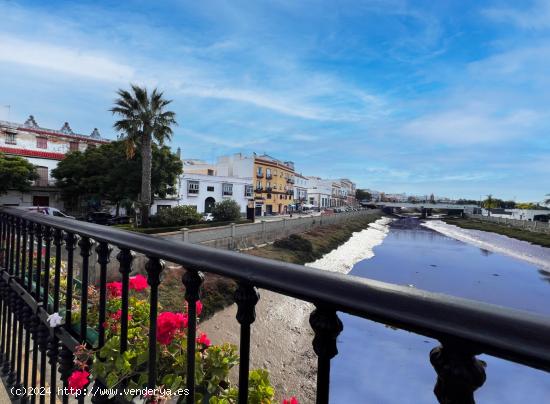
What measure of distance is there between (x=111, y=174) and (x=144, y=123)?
6945 mm

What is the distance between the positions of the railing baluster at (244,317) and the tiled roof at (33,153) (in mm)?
35016

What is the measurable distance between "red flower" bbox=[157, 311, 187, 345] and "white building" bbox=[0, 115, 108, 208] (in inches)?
1292

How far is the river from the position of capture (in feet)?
30.0

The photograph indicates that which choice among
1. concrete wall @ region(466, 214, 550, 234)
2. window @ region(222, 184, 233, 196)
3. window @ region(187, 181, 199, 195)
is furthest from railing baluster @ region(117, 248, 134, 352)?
concrete wall @ region(466, 214, 550, 234)

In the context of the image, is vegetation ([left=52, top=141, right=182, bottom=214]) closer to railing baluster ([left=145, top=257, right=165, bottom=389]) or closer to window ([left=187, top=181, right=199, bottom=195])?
window ([left=187, top=181, right=199, bottom=195])

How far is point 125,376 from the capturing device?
1432mm

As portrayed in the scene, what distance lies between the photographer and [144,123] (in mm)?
21062

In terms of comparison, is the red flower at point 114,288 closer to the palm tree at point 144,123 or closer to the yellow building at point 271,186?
the palm tree at point 144,123

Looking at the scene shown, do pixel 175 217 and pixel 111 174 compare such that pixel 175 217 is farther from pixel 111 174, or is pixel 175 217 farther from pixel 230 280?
pixel 230 280

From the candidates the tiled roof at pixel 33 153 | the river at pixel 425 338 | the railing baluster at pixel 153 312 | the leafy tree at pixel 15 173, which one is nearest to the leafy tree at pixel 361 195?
the river at pixel 425 338

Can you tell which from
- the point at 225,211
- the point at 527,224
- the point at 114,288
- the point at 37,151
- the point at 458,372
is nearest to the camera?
the point at 458,372

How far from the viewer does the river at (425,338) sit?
30.0 feet

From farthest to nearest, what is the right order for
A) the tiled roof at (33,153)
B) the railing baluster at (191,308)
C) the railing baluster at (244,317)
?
the tiled roof at (33,153)
the railing baluster at (191,308)
the railing baluster at (244,317)

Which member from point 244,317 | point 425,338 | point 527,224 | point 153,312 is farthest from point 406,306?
point 527,224
